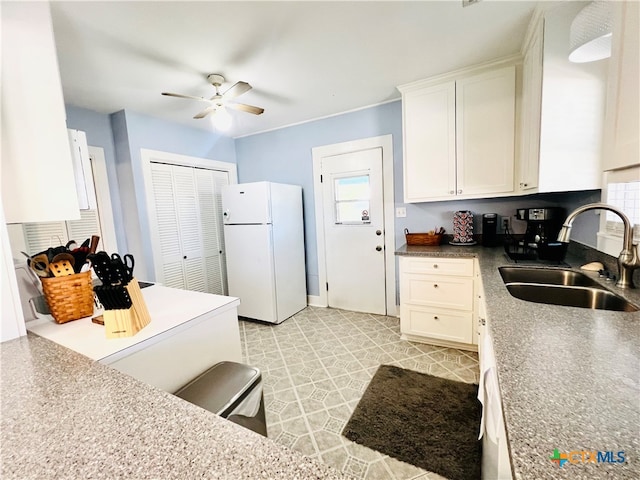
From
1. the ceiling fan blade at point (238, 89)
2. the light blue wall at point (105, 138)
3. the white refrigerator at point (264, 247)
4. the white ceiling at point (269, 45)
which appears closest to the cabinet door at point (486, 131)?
the white ceiling at point (269, 45)

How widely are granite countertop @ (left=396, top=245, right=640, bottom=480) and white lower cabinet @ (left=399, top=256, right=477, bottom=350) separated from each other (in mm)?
1134

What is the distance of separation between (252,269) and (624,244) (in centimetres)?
285

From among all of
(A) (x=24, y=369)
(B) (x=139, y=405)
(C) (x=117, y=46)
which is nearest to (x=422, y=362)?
(B) (x=139, y=405)

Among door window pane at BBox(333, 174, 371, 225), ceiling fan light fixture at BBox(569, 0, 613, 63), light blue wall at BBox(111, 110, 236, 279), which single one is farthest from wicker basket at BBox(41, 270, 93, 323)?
door window pane at BBox(333, 174, 371, 225)

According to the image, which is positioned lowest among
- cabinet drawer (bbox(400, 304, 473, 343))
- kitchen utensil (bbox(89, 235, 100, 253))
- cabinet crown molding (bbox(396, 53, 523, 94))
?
cabinet drawer (bbox(400, 304, 473, 343))

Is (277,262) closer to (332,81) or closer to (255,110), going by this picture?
(255,110)

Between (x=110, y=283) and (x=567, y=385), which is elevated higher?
(x=110, y=283)

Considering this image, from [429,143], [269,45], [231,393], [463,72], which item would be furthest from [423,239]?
[231,393]

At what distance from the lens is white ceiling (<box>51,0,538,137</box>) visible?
151 cm

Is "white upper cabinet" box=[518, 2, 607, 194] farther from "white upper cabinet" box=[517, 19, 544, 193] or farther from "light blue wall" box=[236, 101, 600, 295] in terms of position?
"light blue wall" box=[236, 101, 600, 295]

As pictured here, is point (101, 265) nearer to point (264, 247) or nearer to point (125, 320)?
point (125, 320)

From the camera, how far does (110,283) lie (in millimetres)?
1035

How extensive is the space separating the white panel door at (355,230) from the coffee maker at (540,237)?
51.8 inches

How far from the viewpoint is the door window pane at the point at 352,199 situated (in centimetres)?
311
